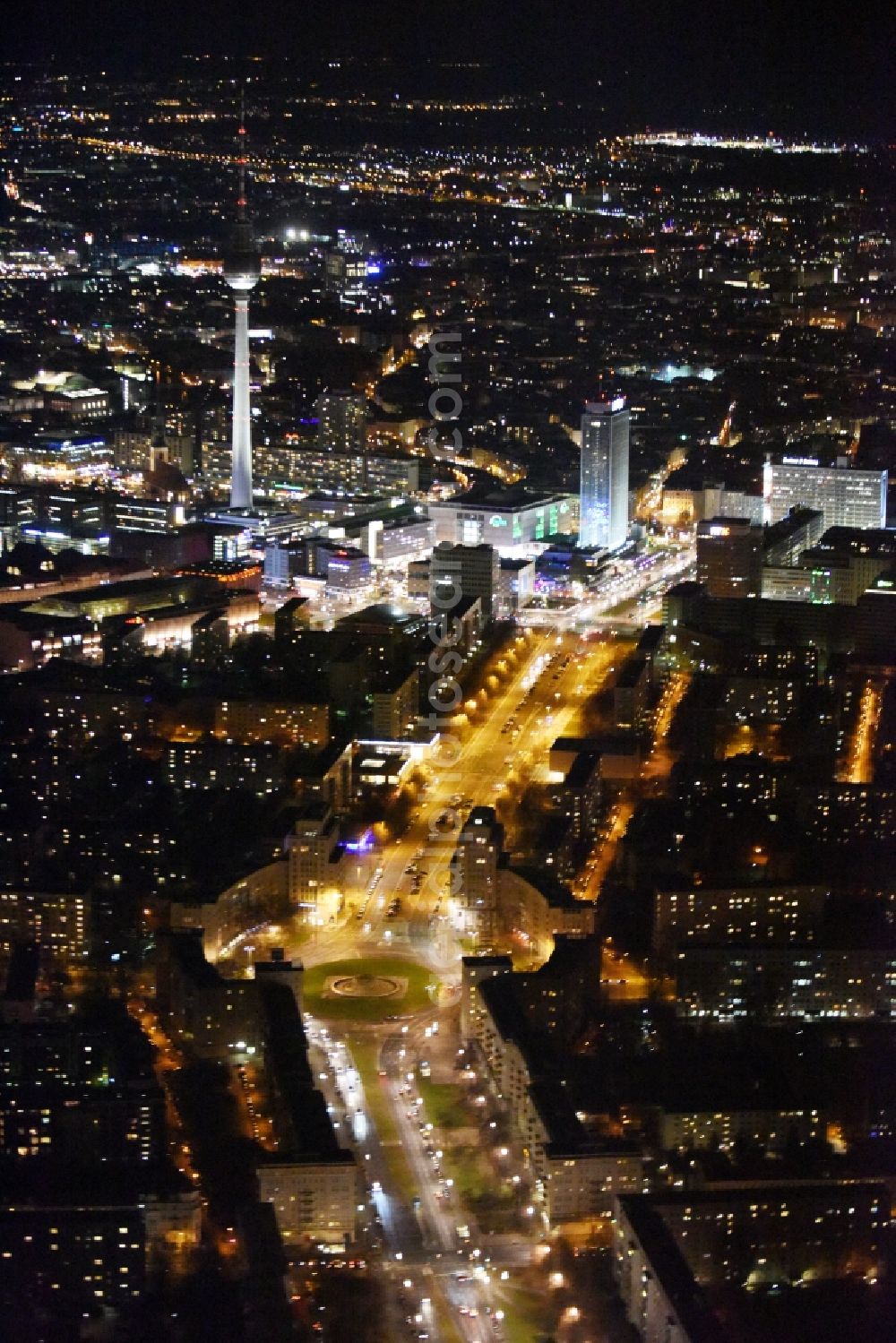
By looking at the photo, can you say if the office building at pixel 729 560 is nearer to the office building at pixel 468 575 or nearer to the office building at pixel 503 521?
the office building at pixel 503 521

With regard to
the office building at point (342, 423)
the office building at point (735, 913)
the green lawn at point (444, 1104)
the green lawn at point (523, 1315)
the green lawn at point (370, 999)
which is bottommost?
the green lawn at point (523, 1315)

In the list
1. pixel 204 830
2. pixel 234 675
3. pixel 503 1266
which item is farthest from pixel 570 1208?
pixel 234 675

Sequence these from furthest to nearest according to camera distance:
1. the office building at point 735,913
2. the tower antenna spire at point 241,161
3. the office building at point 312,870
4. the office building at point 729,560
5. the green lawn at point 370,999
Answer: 1. the tower antenna spire at point 241,161
2. the office building at point 729,560
3. the office building at point 312,870
4. the office building at point 735,913
5. the green lawn at point 370,999

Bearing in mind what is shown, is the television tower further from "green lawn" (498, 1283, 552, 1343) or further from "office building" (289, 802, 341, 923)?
"green lawn" (498, 1283, 552, 1343)

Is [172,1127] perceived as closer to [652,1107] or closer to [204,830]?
[652,1107]

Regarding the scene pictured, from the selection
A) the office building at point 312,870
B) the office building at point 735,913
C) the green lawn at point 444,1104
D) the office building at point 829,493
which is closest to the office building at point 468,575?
the office building at point 829,493

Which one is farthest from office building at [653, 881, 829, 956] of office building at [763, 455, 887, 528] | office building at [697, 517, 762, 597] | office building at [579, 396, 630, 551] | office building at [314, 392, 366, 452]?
office building at [314, 392, 366, 452]
